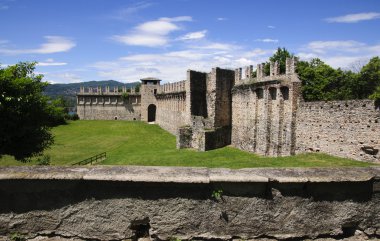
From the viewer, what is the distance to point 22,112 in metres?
17.9

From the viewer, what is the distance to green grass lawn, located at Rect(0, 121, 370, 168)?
18.0 metres

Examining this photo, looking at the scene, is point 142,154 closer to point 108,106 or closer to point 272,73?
point 272,73

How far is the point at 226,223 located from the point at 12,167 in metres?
2.74

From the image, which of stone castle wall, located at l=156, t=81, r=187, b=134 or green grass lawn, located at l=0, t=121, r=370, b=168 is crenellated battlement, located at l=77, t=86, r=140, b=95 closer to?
stone castle wall, located at l=156, t=81, r=187, b=134

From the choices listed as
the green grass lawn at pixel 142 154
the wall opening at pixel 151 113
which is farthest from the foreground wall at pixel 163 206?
the wall opening at pixel 151 113

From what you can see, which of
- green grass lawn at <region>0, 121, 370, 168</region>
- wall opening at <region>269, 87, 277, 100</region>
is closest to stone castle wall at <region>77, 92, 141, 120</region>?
green grass lawn at <region>0, 121, 370, 168</region>

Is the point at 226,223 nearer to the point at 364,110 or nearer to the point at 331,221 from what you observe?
the point at 331,221

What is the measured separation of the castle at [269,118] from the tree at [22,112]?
13.1 m

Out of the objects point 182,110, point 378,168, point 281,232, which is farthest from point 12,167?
point 182,110

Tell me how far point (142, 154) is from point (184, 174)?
24.6 metres

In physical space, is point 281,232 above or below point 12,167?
below

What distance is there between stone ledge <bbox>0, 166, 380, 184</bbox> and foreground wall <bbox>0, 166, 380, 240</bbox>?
0.01 m

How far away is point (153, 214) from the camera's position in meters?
3.61

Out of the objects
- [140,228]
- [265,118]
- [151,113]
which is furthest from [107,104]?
[140,228]
